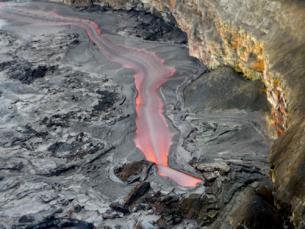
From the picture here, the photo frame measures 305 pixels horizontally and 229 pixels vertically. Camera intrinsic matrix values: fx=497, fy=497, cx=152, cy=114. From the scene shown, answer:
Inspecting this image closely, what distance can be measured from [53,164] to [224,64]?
10914mm

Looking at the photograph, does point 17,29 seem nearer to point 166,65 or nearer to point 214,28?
point 166,65

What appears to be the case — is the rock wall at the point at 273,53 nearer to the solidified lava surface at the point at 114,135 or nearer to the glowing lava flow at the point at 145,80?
the solidified lava surface at the point at 114,135

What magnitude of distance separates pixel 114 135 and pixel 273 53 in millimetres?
8669

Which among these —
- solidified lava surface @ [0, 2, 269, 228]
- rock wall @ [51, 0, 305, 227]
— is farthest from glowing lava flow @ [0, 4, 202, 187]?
rock wall @ [51, 0, 305, 227]

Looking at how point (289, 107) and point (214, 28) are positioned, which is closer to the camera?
point (289, 107)

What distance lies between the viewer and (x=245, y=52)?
82.7 ft

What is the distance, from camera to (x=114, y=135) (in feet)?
81.7

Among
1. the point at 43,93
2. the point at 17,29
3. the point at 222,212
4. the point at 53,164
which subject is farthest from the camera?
the point at 17,29

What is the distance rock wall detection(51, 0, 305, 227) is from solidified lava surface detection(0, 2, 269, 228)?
1.57 metres

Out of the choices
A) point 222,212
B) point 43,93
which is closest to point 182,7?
point 43,93

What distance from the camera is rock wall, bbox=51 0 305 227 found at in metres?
15.8

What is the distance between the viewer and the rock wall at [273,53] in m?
15.8

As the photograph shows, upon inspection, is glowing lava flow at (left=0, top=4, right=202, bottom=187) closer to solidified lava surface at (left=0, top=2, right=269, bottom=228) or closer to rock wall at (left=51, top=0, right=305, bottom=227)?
solidified lava surface at (left=0, top=2, right=269, bottom=228)

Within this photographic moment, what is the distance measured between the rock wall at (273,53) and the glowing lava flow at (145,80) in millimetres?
3188
